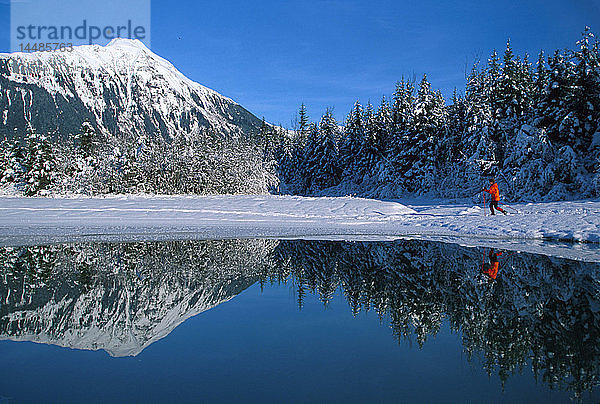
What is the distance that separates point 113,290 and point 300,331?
365 centimetres

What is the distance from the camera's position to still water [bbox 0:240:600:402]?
3.61 m

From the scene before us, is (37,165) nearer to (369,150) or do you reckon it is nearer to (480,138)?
(369,150)

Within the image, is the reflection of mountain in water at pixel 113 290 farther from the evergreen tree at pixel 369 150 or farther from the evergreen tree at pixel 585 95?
the evergreen tree at pixel 369 150

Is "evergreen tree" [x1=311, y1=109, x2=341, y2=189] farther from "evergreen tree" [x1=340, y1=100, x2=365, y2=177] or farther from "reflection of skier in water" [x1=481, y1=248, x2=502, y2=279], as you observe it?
"reflection of skier in water" [x1=481, y1=248, x2=502, y2=279]

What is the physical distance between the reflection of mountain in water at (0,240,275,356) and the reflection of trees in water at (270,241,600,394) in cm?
161

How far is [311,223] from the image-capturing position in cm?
1869

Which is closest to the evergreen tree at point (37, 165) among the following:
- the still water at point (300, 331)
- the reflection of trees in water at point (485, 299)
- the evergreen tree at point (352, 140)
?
the evergreen tree at point (352, 140)

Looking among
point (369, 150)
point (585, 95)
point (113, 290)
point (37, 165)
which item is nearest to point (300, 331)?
point (113, 290)

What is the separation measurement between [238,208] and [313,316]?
730 inches

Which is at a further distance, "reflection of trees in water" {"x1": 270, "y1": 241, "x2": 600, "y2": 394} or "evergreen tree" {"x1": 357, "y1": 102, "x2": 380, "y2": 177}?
"evergreen tree" {"x1": 357, "y1": 102, "x2": 380, "y2": 177}

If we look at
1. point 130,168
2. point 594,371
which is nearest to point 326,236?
point 594,371

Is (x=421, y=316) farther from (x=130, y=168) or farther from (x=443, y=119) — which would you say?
(x=130, y=168)

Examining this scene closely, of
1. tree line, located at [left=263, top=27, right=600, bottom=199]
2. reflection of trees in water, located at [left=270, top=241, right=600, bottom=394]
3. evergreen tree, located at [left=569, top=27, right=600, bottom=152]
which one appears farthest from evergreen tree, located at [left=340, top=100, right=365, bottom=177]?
reflection of trees in water, located at [left=270, top=241, right=600, bottom=394]

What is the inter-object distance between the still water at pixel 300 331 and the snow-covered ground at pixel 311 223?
491 cm
